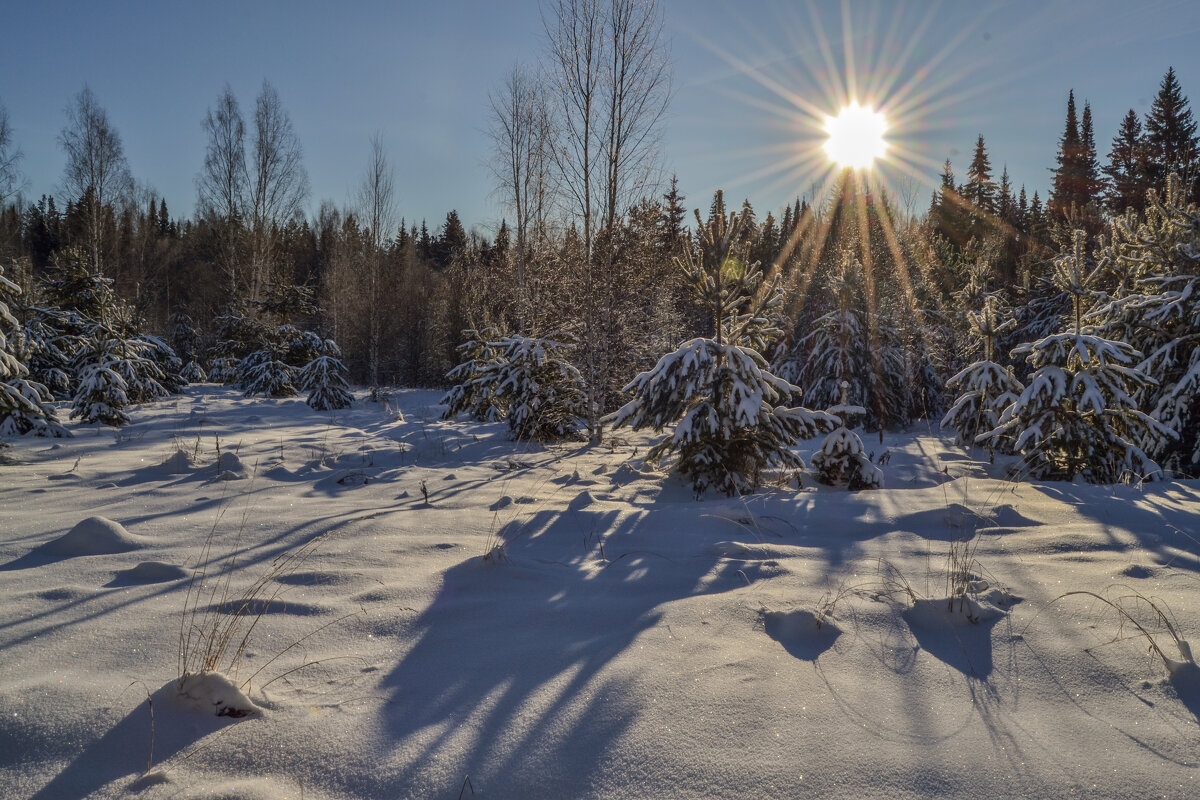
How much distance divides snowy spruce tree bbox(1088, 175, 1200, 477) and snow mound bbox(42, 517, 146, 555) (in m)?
9.79

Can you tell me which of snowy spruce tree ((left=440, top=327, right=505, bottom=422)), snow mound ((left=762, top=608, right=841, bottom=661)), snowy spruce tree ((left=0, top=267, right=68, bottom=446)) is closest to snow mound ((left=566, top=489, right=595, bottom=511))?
snow mound ((left=762, top=608, right=841, bottom=661))

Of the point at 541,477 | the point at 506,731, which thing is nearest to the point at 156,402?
the point at 541,477

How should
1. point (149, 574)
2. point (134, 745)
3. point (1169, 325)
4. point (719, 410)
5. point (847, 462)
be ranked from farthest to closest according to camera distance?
point (1169, 325)
point (847, 462)
point (719, 410)
point (149, 574)
point (134, 745)

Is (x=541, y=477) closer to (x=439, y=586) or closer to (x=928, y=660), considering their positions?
(x=439, y=586)

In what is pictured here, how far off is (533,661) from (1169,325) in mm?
9979

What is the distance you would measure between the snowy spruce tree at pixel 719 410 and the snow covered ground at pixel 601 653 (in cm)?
119

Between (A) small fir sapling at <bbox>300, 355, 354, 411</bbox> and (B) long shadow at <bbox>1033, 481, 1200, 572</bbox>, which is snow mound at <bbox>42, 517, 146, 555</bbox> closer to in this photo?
(B) long shadow at <bbox>1033, 481, 1200, 572</bbox>

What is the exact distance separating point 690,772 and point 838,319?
15249mm

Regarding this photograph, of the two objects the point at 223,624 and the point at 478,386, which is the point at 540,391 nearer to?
the point at 478,386

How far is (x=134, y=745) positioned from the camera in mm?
1726

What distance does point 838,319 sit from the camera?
15.4 m

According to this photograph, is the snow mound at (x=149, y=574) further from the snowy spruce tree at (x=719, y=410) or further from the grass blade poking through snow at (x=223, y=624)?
the snowy spruce tree at (x=719, y=410)

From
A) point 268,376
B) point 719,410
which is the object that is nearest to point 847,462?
point 719,410

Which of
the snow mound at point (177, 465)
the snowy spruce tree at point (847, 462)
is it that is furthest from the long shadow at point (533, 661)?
the snow mound at point (177, 465)
